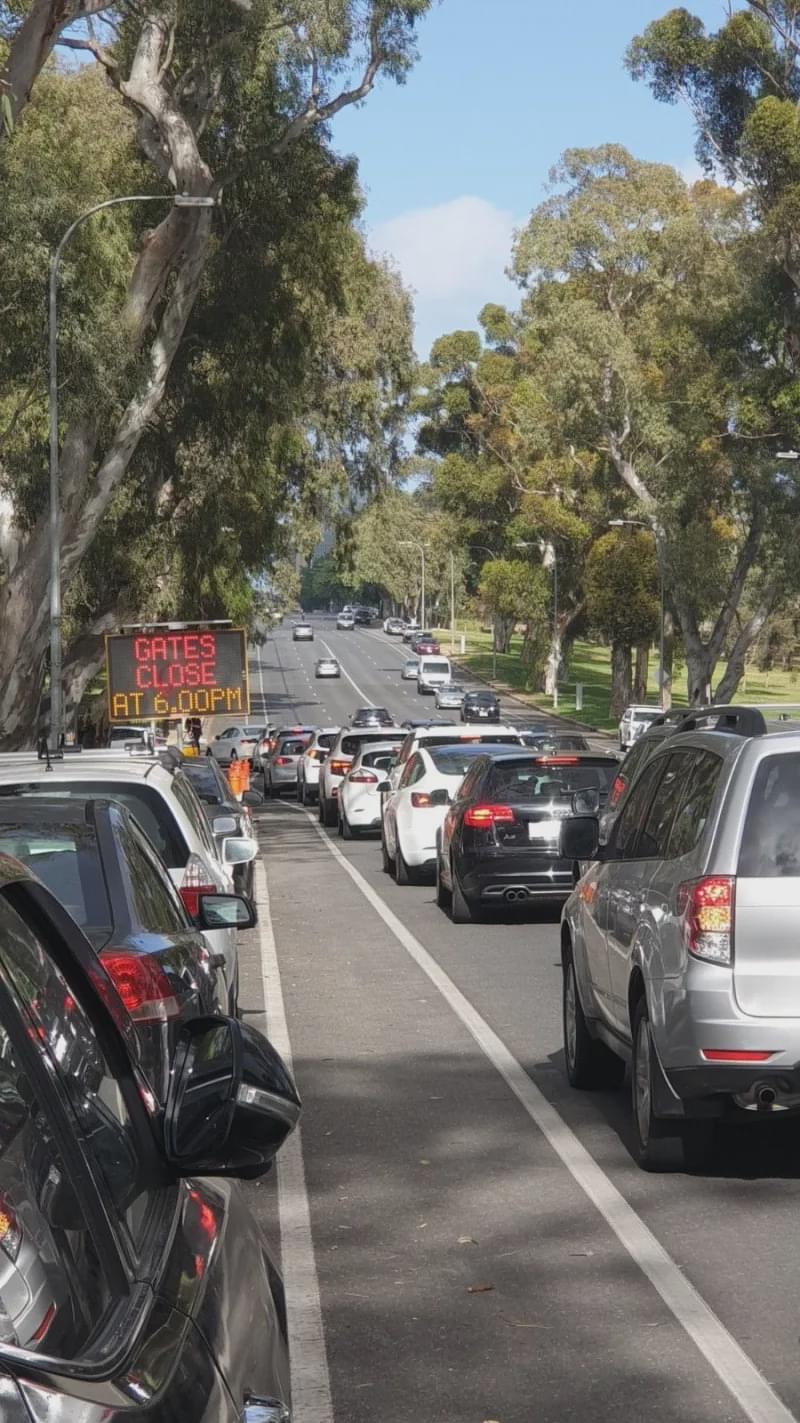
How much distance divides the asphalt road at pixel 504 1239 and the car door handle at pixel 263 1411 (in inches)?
99.2

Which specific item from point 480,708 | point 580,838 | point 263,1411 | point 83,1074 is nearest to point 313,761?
point 580,838

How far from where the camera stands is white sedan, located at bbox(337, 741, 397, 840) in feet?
105

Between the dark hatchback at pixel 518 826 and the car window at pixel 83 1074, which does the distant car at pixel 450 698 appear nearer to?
the dark hatchback at pixel 518 826

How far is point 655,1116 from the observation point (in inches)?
312

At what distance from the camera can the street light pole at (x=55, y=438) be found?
27.9 m

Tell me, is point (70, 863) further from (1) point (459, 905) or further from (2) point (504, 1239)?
(1) point (459, 905)

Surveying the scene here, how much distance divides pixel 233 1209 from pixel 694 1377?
8.09 feet

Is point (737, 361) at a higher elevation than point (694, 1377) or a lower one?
higher

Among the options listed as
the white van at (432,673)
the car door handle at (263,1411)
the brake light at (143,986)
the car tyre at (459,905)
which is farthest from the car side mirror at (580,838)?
the white van at (432,673)

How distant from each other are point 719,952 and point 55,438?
2347 cm

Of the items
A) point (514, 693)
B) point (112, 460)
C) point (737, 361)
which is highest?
point (737, 361)

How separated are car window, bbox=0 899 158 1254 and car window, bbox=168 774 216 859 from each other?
6.46 meters

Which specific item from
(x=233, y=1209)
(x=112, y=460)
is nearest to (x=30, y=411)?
Answer: (x=112, y=460)

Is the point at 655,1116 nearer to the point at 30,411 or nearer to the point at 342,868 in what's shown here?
the point at 342,868
